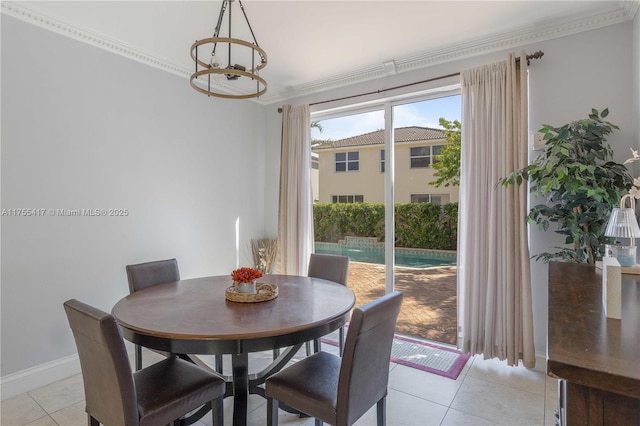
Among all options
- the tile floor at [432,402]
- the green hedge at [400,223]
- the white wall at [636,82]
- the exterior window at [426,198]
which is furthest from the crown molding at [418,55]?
the tile floor at [432,402]

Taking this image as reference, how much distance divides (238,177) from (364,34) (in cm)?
219

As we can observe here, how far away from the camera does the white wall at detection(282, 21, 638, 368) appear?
2.46 metres

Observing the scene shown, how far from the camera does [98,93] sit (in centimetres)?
289

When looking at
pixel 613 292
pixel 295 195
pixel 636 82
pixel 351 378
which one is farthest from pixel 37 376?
pixel 636 82

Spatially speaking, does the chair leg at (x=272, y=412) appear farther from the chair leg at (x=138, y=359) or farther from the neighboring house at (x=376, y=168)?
the neighboring house at (x=376, y=168)

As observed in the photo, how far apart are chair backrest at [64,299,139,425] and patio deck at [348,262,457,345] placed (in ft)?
9.05

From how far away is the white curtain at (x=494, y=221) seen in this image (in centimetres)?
269

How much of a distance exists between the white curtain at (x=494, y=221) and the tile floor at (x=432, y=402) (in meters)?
0.22

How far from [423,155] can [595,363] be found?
2886mm

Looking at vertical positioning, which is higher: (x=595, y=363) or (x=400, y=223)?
(x=400, y=223)

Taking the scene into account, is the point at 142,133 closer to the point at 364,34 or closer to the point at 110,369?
the point at 364,34

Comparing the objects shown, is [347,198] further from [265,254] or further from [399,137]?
[265,254]

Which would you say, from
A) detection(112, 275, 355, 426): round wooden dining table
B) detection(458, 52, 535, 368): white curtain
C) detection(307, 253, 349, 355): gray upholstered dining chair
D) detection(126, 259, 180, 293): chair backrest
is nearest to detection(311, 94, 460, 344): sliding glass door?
detection(458, 52, 535, 368): white curtain

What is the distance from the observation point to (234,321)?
1.67 metres
